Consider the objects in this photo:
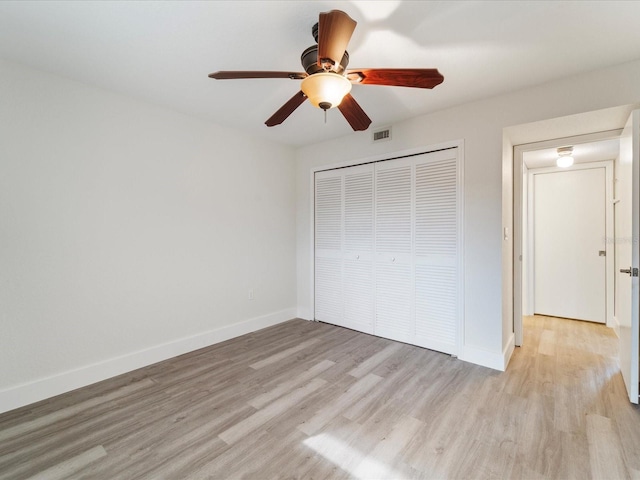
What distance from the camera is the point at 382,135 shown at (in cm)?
346

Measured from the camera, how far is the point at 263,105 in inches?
113

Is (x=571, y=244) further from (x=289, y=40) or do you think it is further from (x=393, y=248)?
(x=289, y=40)

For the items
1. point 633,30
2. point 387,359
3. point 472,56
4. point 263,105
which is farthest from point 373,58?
point 387,359

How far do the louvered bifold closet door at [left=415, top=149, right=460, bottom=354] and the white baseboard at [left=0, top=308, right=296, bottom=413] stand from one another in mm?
2097

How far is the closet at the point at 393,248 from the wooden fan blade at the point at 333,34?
193 cm

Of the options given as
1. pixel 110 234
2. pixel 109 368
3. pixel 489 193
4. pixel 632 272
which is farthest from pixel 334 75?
pixel 109 368

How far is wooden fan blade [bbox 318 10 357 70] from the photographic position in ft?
4.17

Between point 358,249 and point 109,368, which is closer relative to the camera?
point 109,368

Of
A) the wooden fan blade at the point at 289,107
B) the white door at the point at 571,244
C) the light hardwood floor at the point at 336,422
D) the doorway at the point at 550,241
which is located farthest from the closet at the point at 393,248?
the white door at the point at 571,244

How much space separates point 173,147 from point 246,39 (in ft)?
5.16

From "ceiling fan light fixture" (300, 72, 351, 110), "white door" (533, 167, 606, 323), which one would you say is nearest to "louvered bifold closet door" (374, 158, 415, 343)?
"ceiling fan light fixture" (300, 72, 351, 110)

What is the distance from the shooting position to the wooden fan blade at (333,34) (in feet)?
4.17

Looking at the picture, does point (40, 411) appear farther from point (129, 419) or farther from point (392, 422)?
point (392, 422)

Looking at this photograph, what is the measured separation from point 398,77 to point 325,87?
42cm
